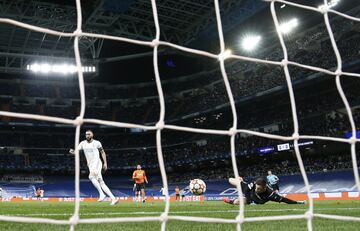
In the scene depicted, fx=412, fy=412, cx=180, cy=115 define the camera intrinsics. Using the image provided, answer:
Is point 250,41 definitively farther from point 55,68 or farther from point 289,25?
point 55,68

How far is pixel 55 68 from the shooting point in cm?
3944

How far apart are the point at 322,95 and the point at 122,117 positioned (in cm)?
2008

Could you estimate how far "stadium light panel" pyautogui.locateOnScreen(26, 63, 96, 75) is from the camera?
127 feet

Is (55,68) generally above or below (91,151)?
above

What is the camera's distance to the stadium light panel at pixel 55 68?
38.8 meters

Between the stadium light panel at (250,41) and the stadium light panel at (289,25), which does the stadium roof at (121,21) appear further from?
the stadium light panel at (289,25)

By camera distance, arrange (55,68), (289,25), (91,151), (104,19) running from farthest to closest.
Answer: (55,68)
(289,25)
(104,19)
(91,151)

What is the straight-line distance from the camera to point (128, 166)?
39.1m

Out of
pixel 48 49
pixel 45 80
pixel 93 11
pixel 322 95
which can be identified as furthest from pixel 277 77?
pixel 45 80

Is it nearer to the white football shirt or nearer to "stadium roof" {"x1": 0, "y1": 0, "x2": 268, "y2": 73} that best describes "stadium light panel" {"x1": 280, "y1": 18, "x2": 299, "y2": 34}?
"stadium roof" {"x1": 0, "y1": 0, "x2": 268, "y2": 73}

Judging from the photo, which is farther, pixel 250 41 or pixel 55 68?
pixel 55 68

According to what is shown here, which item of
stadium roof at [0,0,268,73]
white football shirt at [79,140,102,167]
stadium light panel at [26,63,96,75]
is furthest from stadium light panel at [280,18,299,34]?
white football shirt at [79,140,102,167]

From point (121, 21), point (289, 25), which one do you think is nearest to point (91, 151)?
point (121, 21)

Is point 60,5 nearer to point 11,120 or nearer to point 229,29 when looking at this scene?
point 229,29
